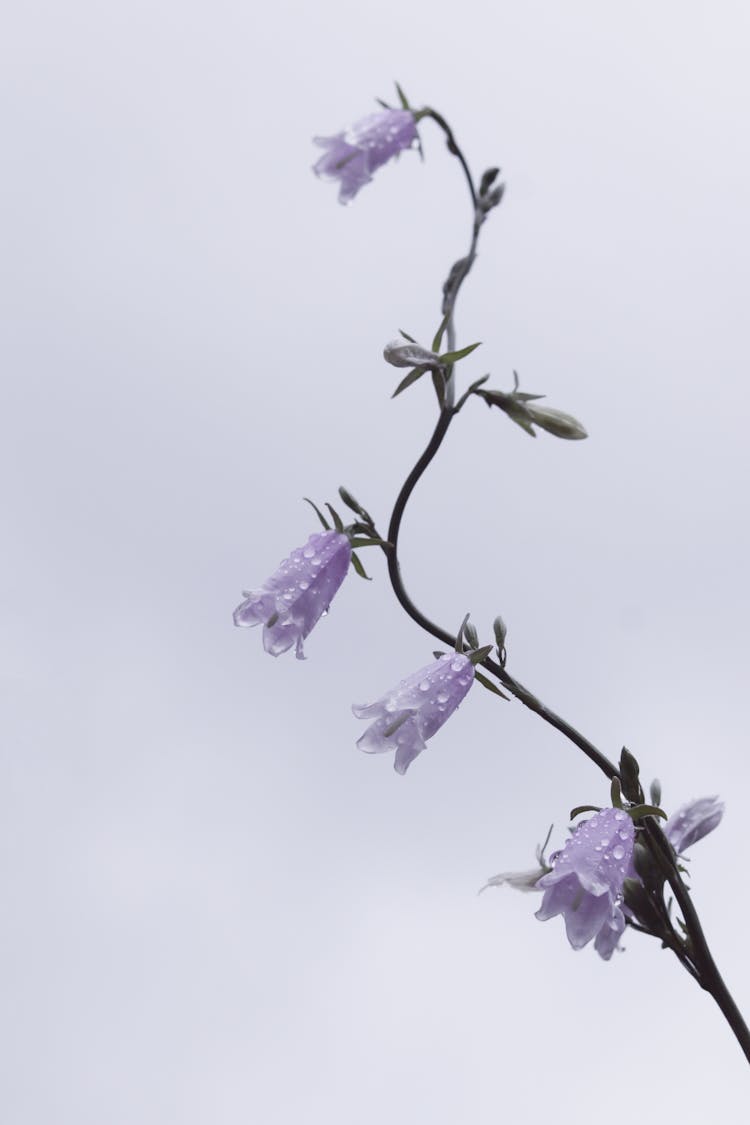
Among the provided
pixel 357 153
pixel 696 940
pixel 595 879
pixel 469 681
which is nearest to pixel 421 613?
pixel 469 681

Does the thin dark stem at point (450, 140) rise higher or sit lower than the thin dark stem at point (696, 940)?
higher

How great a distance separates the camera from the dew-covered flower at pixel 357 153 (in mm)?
1752

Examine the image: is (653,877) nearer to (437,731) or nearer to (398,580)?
(437,731)

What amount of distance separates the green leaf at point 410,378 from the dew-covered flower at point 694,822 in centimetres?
79

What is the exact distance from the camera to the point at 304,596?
1776 mm

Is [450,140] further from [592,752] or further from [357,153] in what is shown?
[592,752]

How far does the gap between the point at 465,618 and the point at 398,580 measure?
13 cm

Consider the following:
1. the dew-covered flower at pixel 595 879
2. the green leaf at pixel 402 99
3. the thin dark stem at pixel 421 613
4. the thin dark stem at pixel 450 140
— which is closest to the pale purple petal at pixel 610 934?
the dew-covered flower at pixel 595 879

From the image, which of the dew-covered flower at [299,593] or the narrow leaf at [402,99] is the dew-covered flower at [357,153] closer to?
the narrow leaf at [402,99]

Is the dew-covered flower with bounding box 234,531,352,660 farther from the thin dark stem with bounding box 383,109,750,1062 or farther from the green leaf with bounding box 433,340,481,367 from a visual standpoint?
the green leaf with bounding box 433,340,481,367

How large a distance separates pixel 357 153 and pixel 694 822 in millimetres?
1115

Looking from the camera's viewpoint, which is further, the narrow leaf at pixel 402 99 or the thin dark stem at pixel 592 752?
the narrow leaf at pixel 402 99

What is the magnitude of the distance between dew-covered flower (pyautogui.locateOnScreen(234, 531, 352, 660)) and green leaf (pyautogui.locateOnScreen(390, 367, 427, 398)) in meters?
0.24

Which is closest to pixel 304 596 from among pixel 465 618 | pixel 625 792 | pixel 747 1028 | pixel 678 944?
pixel 465 618
